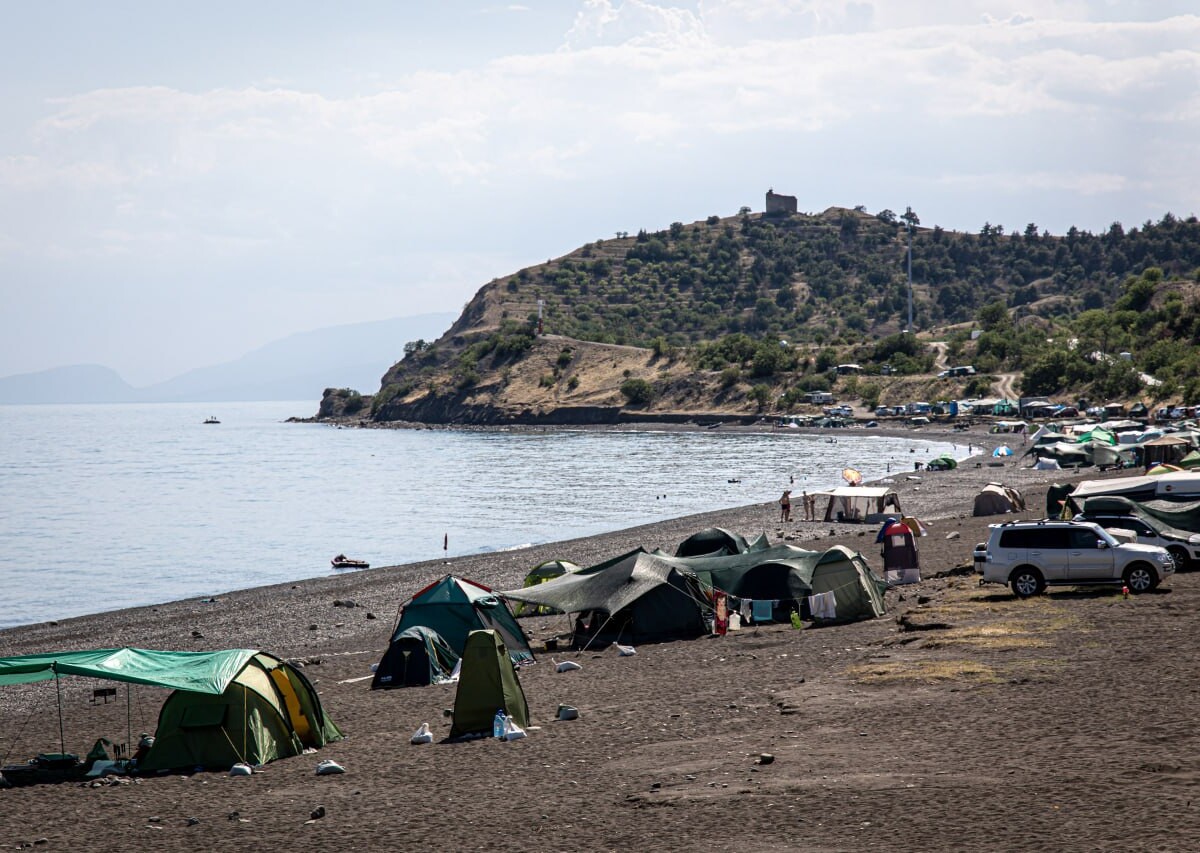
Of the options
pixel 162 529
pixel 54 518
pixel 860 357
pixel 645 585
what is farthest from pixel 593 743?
pixel 860 357

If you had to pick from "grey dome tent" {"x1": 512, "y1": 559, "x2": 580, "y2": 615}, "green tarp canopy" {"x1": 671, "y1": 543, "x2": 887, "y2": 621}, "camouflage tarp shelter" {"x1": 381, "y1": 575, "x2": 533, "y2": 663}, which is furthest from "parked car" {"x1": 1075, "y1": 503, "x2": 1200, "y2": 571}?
"camouflage tarp shelter" {"x1": 381, "y1": 575, "x2": 533, "y2": 663}

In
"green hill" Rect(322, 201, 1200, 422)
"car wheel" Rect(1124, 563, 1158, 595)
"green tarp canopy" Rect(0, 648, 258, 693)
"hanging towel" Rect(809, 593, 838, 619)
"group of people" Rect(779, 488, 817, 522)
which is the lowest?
"group of people" Rect(779, 488, 817, 522)

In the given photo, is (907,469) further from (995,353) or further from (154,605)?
(995,353)

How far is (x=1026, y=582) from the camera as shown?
24.1 metres

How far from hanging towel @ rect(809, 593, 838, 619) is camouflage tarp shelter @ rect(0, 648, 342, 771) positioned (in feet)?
36.7

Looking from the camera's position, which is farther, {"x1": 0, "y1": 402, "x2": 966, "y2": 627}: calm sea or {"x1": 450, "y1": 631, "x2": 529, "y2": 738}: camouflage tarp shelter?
{"x1": 0, "y1": 402, "x2": 966, "y2": 627}: calm sea

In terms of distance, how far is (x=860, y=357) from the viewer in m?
148

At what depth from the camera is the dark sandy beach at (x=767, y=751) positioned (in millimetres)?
11258

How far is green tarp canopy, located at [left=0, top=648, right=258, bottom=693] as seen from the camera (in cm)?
1606

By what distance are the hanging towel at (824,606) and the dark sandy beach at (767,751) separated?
678 mm

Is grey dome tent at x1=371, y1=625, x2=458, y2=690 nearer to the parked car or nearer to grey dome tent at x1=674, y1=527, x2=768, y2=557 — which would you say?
grey dome tent at x1=674, y1=527, x2=768, y2=557

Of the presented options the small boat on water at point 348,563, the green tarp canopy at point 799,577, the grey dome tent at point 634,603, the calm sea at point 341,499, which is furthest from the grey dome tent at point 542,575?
the small boat on water at point 348,563

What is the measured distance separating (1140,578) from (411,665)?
46.6 ft

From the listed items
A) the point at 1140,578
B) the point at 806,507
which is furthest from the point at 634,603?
the point at 806,507
